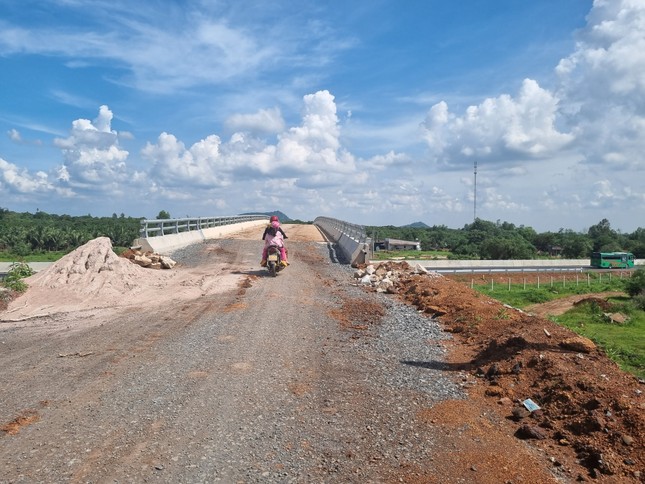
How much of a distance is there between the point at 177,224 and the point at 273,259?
9.91m

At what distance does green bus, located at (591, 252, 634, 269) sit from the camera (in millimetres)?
61969

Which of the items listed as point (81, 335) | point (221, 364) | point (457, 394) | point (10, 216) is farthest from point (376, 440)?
point (10, 216)

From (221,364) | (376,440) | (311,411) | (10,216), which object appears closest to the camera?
(376,440)

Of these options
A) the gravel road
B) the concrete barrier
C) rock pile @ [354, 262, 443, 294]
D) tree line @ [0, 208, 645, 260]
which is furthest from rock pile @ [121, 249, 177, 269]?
tree line @ [0, 208, 645, 260]

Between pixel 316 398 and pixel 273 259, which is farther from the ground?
pixel 273 259

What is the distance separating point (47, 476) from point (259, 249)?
63.9 ft

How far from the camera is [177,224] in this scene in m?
24.6

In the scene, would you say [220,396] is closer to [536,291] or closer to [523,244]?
[536,291]

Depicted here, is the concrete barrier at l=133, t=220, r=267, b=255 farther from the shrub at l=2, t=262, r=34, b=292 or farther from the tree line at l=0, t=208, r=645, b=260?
the tree line at l=0, t=208, r=645, b=260

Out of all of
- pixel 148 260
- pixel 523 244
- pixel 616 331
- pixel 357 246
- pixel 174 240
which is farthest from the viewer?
pixel 523 244

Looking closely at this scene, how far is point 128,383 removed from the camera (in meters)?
6.74

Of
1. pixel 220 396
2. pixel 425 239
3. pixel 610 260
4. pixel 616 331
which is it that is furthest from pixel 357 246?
pixel 425 239

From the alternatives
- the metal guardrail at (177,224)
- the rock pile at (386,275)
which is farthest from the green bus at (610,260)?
the rock pile at (386,275)

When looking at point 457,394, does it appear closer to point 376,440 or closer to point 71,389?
point 376,440
